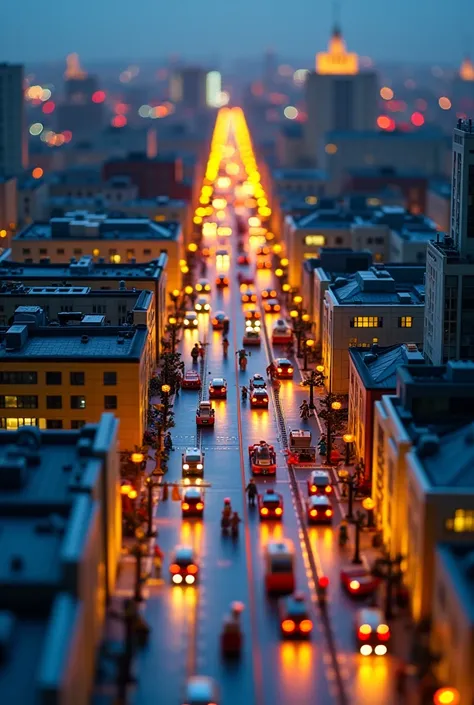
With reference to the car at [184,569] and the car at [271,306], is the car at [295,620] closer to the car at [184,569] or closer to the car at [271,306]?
the car at [184,569]

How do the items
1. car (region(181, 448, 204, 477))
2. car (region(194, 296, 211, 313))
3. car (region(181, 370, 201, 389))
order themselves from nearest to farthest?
car (region(181, 448, 204, 477)) < car (region(181, 370, 201, 389)) < car (region(194, 296, 211, 313))

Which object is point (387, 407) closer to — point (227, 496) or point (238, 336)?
point (227, 496)

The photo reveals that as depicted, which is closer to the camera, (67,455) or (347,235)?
(67,455)

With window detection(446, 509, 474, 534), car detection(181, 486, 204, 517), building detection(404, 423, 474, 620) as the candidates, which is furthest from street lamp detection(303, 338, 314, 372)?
window detection(446, 509, 474, 534)

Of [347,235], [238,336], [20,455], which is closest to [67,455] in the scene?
[20,455]

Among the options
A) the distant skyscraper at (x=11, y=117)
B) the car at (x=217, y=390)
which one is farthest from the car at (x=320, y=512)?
the distant skyscraper at (x=11, y=117)

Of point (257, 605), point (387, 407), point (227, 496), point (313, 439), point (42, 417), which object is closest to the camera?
point (257, 605)

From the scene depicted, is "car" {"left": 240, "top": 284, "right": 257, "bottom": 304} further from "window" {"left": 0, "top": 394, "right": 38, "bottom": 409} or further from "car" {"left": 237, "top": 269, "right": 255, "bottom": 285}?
"window" {"left": 0, "top": 394, "right": 38, "bottom": 409}
